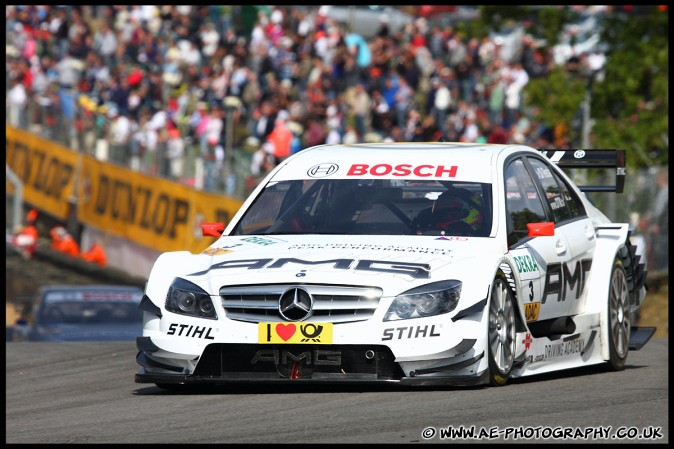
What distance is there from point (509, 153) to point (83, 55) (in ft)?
76.5

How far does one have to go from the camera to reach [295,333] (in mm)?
8117

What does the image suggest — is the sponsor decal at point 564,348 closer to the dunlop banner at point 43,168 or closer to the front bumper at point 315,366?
the front bumper at point 315,366

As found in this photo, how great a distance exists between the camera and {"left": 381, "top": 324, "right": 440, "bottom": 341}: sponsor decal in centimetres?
805

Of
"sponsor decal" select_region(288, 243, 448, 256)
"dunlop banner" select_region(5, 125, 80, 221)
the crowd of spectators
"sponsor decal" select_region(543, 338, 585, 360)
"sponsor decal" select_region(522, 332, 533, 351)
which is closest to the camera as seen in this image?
"sponsor decal" select_region(288, 243, 448, 256)

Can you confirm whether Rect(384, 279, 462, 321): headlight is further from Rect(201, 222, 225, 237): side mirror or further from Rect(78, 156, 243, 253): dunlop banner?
Rect(78, 156, 243, 253): dunlop banner

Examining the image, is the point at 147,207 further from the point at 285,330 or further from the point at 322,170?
the point at 285,330

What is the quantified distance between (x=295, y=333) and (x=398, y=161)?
188cm

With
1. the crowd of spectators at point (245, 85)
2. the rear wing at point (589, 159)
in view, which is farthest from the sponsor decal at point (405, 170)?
the crowd of spectators at point (245, 85)

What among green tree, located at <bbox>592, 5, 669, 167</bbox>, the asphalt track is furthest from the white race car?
green tree, located at <bbox>592, 5, 669, 167</bbox>

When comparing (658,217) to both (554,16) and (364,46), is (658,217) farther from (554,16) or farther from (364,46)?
(364,46)

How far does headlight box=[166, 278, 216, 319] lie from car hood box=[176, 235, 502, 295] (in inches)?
1.6

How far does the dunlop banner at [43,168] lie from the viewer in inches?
1080

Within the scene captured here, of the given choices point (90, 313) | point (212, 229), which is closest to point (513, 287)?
point (212, 229)

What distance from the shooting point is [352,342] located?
26.4ft
